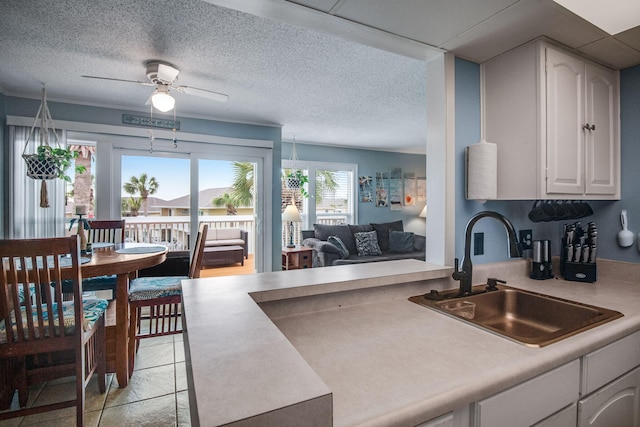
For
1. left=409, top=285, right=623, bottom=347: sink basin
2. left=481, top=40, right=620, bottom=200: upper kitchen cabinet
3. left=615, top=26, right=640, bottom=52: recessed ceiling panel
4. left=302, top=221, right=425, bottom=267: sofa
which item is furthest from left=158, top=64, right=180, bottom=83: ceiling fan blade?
left=302, top=221, right=425, bottom=267: sofa

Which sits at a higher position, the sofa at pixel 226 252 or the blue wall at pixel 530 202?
the blue wall at pixel 530 202

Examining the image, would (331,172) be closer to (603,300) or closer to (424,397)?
(603,300)

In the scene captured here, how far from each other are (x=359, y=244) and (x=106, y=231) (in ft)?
11.6

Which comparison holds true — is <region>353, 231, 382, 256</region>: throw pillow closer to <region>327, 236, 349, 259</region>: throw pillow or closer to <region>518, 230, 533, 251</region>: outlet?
<region>327, 236, 349, 259</region>: throw pillow

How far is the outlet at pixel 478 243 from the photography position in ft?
5.64

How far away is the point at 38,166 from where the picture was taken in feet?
9.05

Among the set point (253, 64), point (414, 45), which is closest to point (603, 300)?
point (414, 45)

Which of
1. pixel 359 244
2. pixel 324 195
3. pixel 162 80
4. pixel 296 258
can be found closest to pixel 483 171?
pixel 162 80

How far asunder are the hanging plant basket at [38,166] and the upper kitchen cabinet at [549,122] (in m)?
3.41

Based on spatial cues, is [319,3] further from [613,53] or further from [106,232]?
[106,232]

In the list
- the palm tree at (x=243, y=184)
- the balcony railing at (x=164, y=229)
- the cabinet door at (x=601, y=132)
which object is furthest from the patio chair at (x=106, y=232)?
the cabinet door at (x=601, y=132)

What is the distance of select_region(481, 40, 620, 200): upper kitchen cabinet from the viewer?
1.53 meters

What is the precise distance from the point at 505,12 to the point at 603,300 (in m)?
1.34

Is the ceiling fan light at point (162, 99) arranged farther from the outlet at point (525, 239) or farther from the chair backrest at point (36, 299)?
the outlet at point (525, 239)
